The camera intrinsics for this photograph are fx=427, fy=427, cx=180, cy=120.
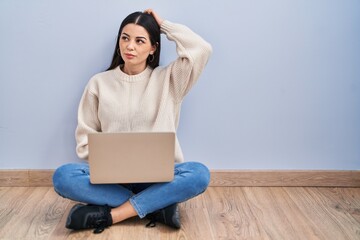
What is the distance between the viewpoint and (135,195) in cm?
136

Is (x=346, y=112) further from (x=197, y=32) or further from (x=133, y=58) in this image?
(x=133, y=58)

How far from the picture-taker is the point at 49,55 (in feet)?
5.01

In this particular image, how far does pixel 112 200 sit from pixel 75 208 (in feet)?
0.38

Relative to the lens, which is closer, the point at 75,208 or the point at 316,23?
the point at 75,208

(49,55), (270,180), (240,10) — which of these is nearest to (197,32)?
(240,10)

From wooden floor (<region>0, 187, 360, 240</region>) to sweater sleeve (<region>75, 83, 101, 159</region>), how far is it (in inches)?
8.4

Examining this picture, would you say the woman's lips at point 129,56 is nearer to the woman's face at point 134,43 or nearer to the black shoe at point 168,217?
the woman's face at point 134,43

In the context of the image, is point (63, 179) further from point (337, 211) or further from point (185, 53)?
point (337, 211)

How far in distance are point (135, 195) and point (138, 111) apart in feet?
0.91

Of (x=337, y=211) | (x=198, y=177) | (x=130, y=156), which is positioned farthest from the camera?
(x=337, y=211)

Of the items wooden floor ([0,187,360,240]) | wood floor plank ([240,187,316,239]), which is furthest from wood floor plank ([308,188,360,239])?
wood floor plank ([240,187,316,239])

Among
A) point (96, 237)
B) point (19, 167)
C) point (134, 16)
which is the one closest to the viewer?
point (96, 237)

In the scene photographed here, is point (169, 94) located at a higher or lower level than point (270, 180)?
higher

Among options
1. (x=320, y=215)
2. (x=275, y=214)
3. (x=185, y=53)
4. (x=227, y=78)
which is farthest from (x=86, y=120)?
(x=320, y=215)
